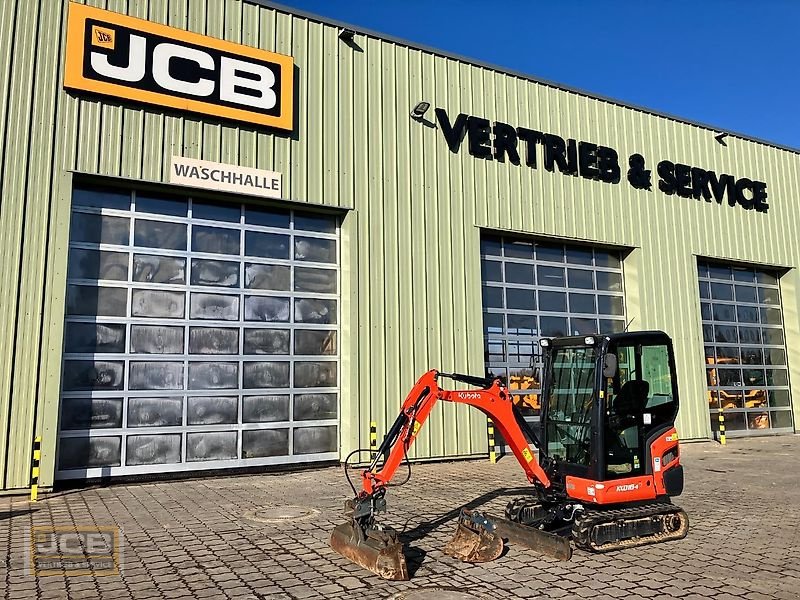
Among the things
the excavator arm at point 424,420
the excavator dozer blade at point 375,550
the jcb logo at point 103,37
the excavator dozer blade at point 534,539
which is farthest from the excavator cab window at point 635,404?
the jcb logo at point 103,37

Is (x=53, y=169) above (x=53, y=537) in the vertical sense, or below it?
above

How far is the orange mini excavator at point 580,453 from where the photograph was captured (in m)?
6.24

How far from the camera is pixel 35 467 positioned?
9.46 meters

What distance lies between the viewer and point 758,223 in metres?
19.7

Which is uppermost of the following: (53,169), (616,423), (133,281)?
(53,169)

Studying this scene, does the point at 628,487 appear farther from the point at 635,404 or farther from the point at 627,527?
the point at 635,404

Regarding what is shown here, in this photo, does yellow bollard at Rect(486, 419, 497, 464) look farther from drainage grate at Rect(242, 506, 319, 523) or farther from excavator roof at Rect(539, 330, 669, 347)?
excavator roof at Rect(539, 330, 669, 347)

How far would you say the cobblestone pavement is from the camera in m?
5.34

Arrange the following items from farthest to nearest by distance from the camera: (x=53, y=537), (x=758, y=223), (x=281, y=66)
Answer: (x=758, y=223) → (x=281, y=66) → (x=53, y=537)

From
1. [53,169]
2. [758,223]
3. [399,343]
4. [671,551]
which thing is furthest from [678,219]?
[53,169]

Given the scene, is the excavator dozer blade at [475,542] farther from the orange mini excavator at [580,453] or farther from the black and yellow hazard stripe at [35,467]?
the black and yellow hazard stripe at [35,467]

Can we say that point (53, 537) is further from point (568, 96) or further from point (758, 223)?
point (758, 223)

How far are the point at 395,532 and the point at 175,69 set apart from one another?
947 centimetres

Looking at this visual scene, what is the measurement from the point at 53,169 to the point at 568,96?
12.3 m
